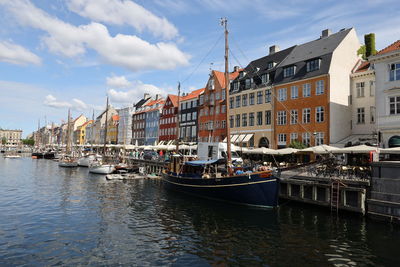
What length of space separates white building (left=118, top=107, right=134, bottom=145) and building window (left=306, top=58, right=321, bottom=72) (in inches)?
2762

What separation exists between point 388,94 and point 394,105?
113cm

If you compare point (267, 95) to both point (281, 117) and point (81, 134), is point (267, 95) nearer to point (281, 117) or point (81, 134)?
point (281, 117)

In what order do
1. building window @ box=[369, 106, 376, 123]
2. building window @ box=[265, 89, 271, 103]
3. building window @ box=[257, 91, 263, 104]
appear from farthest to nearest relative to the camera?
building window @ box=[257, 91, 263, 104] → building window @ box=[265, 89, 271, 103] → building window @ box=[369, 106, 376, 123]

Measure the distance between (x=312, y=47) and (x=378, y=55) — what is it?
15.3 meters

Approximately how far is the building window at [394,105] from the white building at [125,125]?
8066 cm

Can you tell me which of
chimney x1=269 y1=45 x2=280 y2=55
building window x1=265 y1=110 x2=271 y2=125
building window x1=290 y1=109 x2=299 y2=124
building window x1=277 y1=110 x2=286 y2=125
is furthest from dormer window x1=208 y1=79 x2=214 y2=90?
building window x1=290 y1=109 x2=299 y2=124

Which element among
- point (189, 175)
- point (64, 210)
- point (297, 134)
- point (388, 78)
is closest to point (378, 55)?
point (388, 78)

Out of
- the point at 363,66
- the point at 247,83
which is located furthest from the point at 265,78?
the point at 363,66

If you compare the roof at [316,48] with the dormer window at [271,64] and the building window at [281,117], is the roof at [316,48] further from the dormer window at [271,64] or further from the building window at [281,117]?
the building window at [281,117]

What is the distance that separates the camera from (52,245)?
559 inches

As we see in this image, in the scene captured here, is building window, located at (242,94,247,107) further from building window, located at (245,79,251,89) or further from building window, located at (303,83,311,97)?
building window, located at (303,83,311,97)

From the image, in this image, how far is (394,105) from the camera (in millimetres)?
27281

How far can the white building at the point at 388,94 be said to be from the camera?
26.8 m

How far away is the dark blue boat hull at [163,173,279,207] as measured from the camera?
70.7ft
